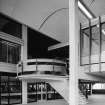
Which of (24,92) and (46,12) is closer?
(24,92)

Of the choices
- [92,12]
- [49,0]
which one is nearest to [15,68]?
[49,0]

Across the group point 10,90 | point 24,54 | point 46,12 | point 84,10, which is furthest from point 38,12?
point 10,90

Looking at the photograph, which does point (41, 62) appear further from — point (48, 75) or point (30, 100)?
point (30, 100)

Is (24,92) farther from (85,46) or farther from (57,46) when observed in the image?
(85,46)

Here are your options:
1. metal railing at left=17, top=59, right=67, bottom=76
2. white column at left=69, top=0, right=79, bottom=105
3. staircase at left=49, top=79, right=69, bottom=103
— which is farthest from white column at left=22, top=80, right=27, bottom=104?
white column at left=69, top=0, right=79, bottom=105

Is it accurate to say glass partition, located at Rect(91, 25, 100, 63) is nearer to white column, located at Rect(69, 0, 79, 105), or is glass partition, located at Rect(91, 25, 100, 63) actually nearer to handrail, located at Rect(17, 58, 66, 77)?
white column, located at Rect(69, 0, 79, 105)

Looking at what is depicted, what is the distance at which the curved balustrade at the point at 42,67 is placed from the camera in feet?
51.6

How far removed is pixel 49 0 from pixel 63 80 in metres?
7.20

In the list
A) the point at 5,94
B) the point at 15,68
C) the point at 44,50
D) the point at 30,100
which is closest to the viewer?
the point at 5,94

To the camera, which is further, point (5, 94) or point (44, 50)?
point (44, 50)

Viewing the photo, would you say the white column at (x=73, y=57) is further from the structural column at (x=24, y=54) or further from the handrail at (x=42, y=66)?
the structural column at (x=24, y=54)

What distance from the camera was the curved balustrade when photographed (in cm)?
1572

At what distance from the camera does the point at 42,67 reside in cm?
1577

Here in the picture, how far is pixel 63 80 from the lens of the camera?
15805 mm
